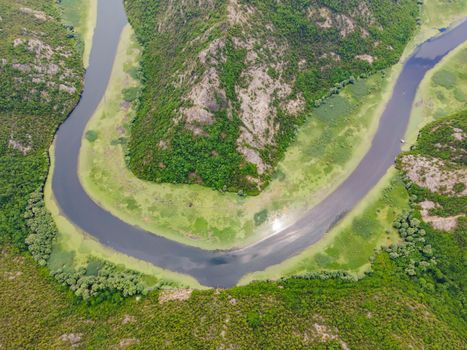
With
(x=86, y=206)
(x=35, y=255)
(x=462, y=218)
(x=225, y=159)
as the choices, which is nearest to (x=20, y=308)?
(x=35, y=255)

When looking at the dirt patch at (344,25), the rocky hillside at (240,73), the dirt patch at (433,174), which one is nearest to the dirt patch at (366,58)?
the rocky hillside at (240,73)

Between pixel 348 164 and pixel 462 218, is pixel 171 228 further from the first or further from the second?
pixel 462 218

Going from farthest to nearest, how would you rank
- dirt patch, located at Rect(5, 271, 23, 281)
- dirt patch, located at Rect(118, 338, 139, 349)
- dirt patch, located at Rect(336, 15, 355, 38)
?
dirt patch, located at Rect(336, 15, 355, 38)
dirt patch, located at Rect(5, 271, 23, 281)
dirt patch, located at Rect(118, 338, 139, 349)

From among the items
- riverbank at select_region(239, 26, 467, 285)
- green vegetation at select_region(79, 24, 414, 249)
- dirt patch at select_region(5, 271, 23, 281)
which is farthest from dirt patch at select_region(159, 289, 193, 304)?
dirt patch at select_region(5, 271, 23, 281)

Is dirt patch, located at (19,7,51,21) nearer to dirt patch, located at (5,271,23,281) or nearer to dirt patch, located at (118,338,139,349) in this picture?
dirt patch, located at (5,271,23,281)

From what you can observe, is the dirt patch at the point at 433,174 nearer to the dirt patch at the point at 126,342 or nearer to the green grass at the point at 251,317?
the green grass at the point at 251,317

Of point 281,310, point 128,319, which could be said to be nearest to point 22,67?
point 128,319
